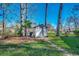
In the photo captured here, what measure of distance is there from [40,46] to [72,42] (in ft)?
0.88

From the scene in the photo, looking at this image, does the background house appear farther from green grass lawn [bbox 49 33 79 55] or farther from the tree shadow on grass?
the tree shadow on grass

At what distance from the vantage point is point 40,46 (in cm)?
243

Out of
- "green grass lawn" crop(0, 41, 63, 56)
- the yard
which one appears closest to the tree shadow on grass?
the yard

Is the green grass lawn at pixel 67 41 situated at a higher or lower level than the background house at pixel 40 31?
lower

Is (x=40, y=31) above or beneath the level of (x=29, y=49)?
above

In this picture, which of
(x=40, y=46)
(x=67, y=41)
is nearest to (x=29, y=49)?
(x=40, y=46)

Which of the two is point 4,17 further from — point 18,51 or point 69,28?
point 69,28

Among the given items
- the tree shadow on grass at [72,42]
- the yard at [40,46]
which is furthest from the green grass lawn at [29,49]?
the tree shadow on grass at [72,42]

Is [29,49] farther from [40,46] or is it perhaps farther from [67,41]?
[67,41]

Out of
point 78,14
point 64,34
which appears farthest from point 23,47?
point 78,14

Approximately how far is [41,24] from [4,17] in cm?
31

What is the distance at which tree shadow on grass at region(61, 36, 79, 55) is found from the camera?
2.42m

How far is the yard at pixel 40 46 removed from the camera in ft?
7.89

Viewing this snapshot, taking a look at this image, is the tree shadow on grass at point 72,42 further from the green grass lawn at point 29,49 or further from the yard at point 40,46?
the green grass lawn at point 29,49
